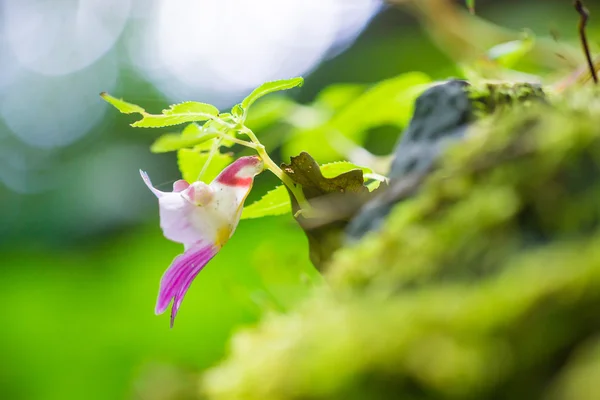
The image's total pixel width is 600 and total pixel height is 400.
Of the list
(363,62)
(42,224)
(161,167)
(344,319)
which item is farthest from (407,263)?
(42,224)

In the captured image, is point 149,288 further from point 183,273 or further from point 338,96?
point 183,273

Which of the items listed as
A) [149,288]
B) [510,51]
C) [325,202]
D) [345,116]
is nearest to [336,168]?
[325,202]

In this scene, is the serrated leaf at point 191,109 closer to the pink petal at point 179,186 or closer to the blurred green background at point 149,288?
the pink petal at point 179,186

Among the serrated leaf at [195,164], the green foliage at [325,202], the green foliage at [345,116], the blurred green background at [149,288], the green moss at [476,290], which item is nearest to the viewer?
the green moss at [476,290]

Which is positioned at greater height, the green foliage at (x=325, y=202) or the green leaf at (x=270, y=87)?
the green leaf at (x=270, y=87)

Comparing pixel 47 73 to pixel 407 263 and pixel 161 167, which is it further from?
pixel 407 263

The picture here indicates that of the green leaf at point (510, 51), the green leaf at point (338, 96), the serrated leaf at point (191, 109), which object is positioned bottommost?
the green leaf at point (338, 96)

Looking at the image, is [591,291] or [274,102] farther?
[274,102]

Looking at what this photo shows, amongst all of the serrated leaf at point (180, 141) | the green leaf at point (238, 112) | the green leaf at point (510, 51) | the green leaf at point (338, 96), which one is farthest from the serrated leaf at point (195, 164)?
the green leaf at point (338, 96)

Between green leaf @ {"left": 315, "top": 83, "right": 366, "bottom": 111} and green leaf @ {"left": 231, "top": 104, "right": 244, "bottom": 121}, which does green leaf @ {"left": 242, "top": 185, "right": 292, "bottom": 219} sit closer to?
green leaf @ {"left": 231, "top": 104, "right": 244, "bottom": 121}
